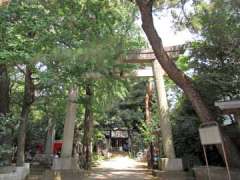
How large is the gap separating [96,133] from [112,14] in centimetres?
1610

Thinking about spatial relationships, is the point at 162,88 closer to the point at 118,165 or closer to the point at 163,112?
the point at 163,112

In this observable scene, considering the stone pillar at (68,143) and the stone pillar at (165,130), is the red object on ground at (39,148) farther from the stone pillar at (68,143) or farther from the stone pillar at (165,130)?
the stone pillar at (165,130)

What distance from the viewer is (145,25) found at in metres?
8.92

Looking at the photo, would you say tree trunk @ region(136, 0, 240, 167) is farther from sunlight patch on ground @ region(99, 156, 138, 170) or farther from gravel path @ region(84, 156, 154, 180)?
sunlight patch on ground @ region(99, 156, 138, 170)

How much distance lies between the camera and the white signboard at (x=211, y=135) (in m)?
7.12

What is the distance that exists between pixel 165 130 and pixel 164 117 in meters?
0.57

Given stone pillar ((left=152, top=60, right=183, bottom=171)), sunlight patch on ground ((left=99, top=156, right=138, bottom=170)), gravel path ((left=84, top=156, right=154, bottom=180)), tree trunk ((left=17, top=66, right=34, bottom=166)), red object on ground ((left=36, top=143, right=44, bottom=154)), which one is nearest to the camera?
tree trunk ((left=17, top=66, right=34, bottom=166))

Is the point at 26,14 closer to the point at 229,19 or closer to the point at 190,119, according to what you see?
the point at 229,19

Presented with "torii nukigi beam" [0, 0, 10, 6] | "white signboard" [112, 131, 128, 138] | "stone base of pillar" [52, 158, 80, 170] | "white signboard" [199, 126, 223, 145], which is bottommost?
"stone base of pillar" [52, 158, 80, 170]

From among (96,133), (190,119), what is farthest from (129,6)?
(96,133)

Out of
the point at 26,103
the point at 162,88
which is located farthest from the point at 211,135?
the point at 26,103

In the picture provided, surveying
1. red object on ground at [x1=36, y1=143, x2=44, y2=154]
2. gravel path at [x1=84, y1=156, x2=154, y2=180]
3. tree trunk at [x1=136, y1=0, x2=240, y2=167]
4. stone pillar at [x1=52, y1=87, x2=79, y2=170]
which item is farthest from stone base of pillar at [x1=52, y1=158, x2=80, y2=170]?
red object on ground at [x1=36, y1=143, x2=44, y2=154]

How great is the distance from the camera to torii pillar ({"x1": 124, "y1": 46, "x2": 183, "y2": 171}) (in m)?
12.0

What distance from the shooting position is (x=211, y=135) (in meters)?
7.31
